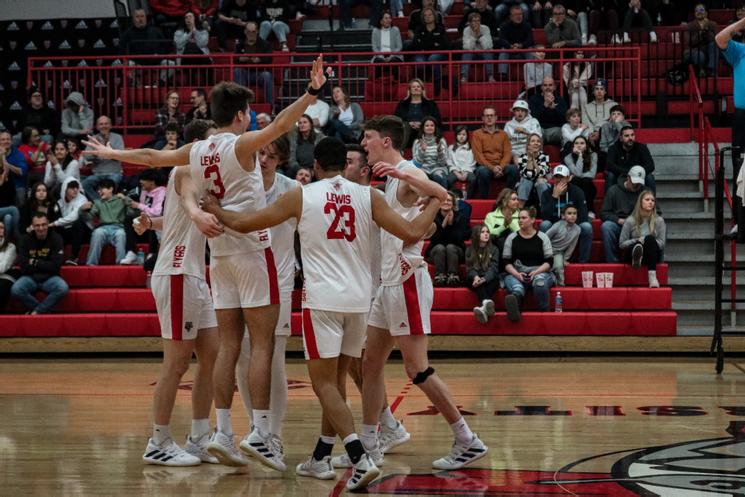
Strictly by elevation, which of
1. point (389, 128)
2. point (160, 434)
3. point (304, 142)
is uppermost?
point (389, 128)

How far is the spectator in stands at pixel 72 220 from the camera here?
14281 mm

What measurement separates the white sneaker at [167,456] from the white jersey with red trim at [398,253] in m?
1.58

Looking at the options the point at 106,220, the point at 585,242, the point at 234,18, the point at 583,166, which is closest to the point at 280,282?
the point at 585,242

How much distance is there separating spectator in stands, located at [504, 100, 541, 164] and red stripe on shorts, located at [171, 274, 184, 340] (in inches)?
360

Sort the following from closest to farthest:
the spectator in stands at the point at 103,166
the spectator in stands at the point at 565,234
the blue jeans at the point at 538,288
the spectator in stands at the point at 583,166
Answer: the blue jeans at the point at 538,288, the spectator in stands at the point at 565,234, the spectator in stands at the point at 583,166, the spectator in stands at the point at 103,166

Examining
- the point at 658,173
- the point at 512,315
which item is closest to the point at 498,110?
the point at 658,173

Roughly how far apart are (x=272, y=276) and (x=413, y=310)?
33.9 inches

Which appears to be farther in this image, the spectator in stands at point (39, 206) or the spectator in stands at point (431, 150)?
the spectator in stands at point (431, 150)

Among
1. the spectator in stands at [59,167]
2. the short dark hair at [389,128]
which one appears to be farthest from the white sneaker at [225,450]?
the spectator in stands at [59,167]

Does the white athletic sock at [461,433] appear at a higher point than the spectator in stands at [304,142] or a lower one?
lower

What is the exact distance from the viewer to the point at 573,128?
15211mm

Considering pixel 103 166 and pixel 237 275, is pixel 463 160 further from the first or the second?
pixel 237 275

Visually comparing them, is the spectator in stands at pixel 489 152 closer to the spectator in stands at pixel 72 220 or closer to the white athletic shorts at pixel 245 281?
the spectator in stands at pixel 72 220

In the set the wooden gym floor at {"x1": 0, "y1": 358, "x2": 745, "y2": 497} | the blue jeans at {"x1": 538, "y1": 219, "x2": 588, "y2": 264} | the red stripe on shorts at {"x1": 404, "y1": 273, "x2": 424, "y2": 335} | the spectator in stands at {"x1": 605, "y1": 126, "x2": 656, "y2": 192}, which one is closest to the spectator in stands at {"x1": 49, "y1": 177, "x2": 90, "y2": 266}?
the wooden gym floor at {"x1": 0, "y1": 358, "x2": 745, "y2": 497}
